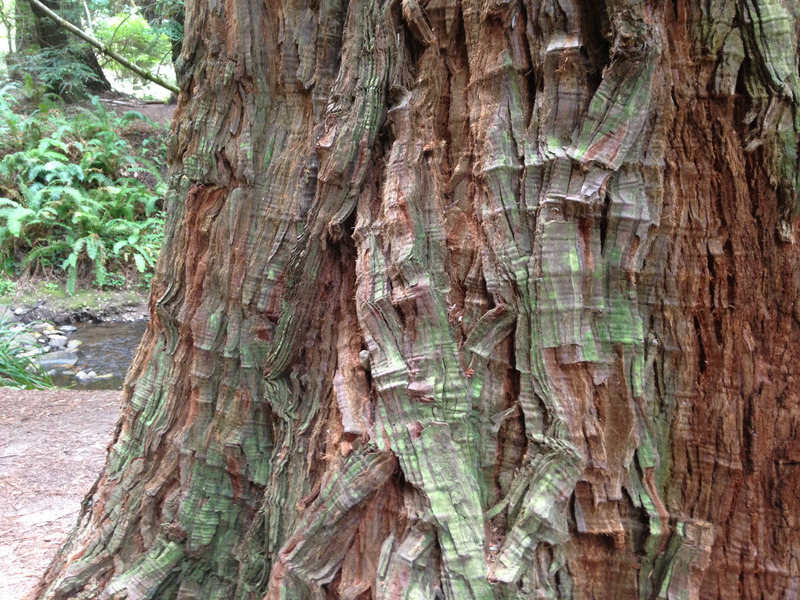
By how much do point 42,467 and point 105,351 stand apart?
14.5 ft

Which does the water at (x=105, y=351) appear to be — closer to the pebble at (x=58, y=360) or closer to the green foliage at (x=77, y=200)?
the pebble at (x=58, y=360)

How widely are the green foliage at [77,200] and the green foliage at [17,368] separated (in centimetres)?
185

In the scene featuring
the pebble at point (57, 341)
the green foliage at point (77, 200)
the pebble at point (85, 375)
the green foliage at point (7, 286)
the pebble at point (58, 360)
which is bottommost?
the pebble at point (85, 375)

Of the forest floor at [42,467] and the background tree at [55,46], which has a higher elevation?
the background tree at [55,46]

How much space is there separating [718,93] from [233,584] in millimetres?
1926

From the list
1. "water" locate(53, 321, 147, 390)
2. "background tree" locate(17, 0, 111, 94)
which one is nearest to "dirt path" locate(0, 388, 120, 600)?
"water" locate(53, 321, 147, 390)

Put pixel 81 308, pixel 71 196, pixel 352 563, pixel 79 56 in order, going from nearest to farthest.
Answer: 1. pixel 352 563
2. pixel 81 308
3. pixel 71 196
4. pixel 79 56

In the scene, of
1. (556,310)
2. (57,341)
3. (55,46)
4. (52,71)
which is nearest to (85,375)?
(57,341)

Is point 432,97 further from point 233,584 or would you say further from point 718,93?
point 233,584

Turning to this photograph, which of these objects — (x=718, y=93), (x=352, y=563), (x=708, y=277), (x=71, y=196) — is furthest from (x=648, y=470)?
(x=71, y=196)

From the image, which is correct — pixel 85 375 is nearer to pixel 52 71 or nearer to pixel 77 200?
pixel 77 200

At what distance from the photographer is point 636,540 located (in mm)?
1535

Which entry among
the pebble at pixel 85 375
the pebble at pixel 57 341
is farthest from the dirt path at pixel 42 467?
the pebble at pixel 57 341

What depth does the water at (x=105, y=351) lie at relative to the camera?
7.54 meters
